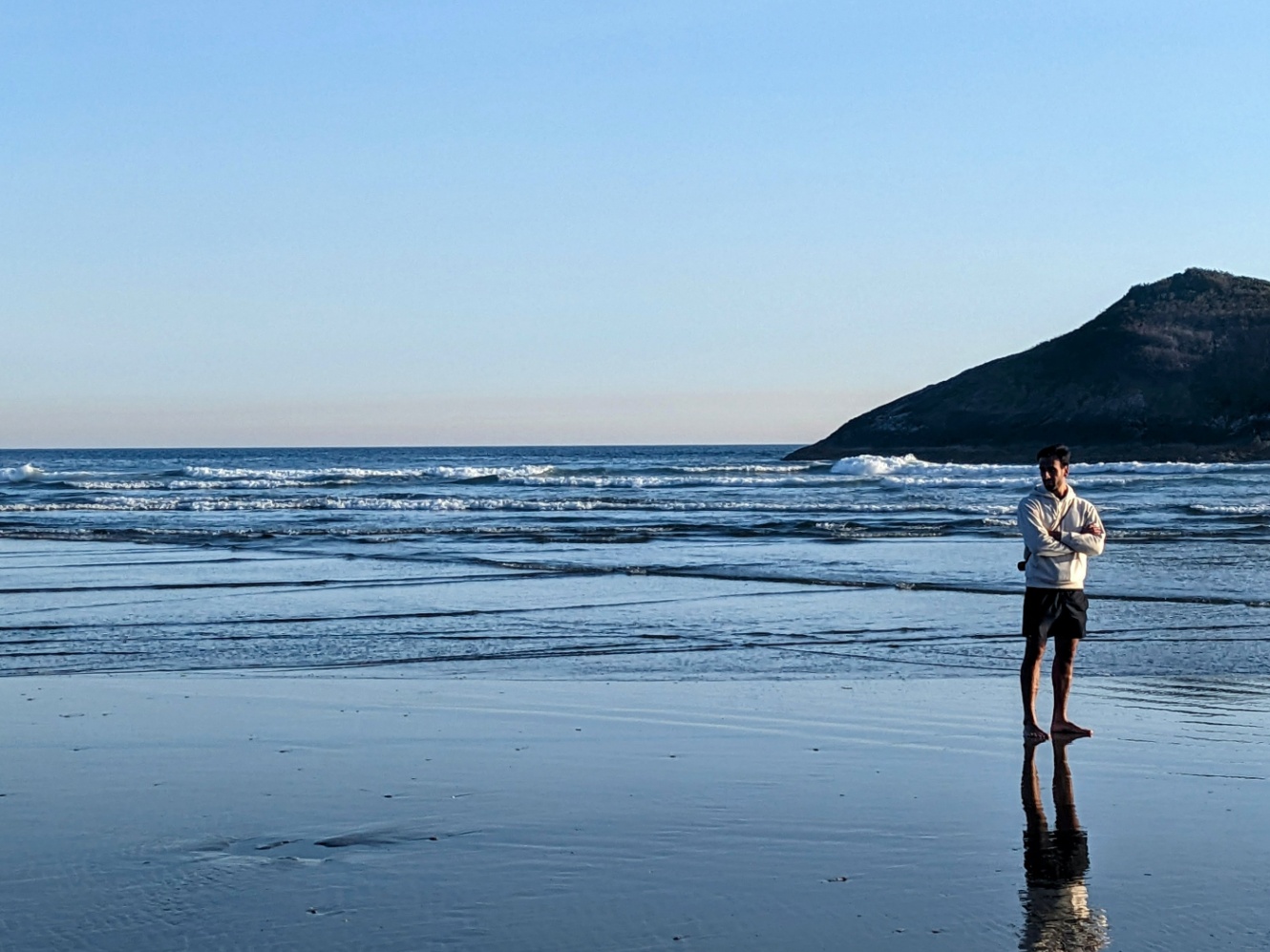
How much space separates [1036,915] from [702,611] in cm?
920

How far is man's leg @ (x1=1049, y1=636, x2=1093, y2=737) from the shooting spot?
7238mm

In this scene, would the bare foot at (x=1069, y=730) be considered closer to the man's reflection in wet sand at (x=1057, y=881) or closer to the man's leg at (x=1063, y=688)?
the man's leg at (x=1063, y=688)

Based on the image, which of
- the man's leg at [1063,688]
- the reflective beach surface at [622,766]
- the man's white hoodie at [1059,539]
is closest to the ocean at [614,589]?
the reflective beach surface at [622,766]

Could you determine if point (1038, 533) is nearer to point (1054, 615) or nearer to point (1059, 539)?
point (1059, 539)

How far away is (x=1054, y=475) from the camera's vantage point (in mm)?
7664

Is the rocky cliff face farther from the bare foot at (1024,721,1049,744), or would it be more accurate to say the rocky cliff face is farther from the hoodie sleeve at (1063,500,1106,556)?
the bare foot at (1024,721,1049,744)

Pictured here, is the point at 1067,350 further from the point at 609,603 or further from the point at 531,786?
the point at 531,786

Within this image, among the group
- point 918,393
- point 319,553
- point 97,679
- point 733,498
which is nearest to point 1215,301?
point 918,393

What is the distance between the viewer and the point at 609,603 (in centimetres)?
1427

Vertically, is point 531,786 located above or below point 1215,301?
below

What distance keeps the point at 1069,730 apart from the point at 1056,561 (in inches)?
37.7

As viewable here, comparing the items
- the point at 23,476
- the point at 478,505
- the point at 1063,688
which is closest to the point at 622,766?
the point at 1063,688

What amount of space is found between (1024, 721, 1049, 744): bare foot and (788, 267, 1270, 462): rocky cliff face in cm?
6815

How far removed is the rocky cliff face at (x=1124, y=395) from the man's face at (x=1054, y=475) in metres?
67.6
